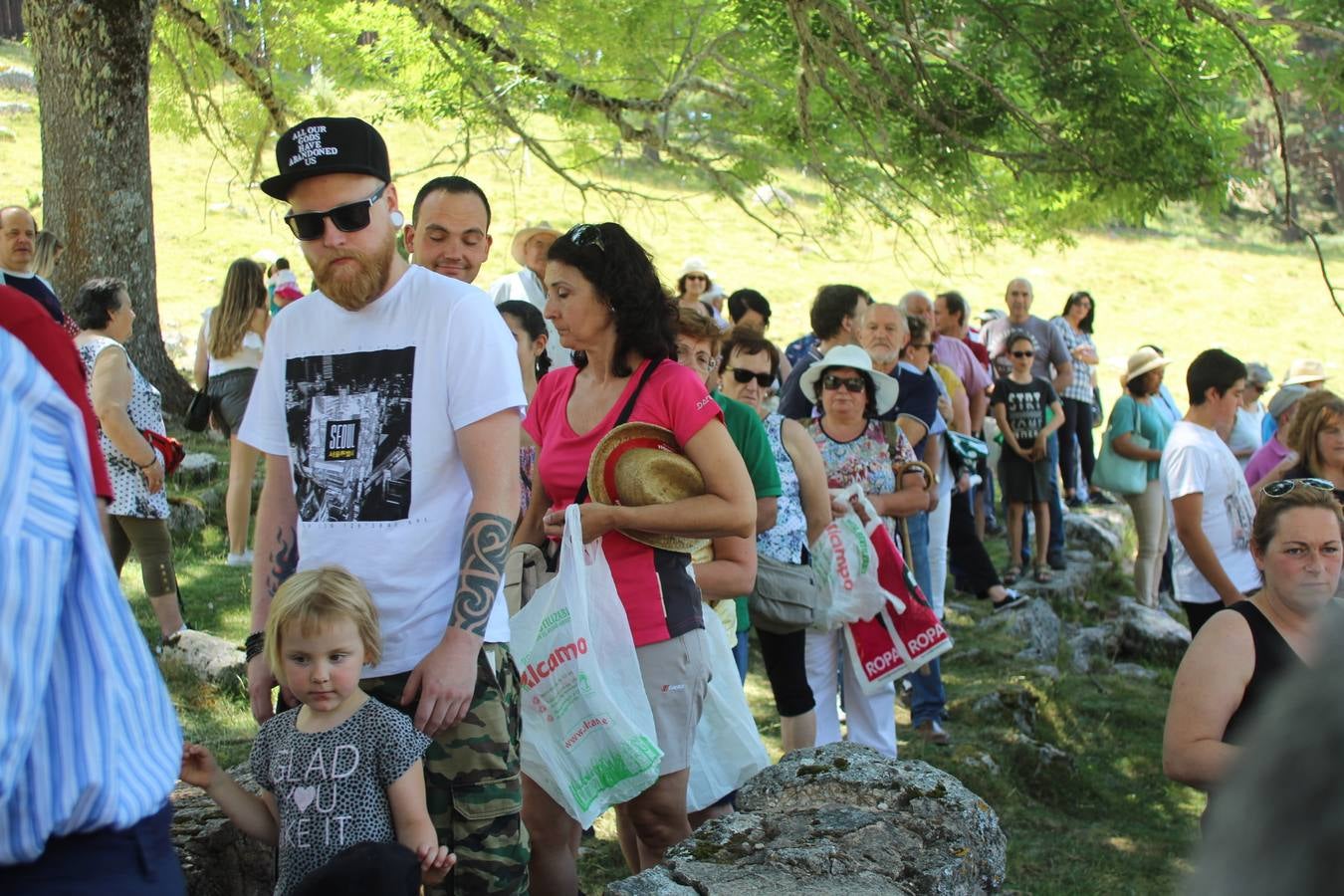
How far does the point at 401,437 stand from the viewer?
287 cm

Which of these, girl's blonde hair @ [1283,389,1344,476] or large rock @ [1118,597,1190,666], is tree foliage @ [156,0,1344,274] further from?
large rock @ [1118,597,1190,666]

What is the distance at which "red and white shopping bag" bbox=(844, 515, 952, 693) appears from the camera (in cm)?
574

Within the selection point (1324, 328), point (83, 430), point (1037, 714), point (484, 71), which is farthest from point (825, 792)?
point (1324, 328)

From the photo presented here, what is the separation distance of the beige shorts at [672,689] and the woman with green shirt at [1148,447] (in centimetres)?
733

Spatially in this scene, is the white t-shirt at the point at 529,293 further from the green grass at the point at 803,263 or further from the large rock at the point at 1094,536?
the green grass at the point at 803,263

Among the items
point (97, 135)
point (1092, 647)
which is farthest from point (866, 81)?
point (97, 135)

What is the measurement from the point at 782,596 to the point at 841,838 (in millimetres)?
1884

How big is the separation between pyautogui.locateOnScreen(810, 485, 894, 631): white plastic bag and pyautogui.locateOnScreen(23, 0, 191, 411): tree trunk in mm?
5630

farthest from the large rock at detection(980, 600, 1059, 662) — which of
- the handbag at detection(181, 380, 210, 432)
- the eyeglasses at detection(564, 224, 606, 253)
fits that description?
the eyeglasses at detection(564, 224, 606, 253)

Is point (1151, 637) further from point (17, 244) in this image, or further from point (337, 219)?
point (337, 219)

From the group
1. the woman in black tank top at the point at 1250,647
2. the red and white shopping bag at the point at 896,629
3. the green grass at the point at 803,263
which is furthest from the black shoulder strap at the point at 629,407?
the green grass at the point at 803,263

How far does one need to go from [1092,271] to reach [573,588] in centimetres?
2920

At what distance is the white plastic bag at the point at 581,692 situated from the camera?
344 centimetres

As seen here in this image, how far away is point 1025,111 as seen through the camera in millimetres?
7195
